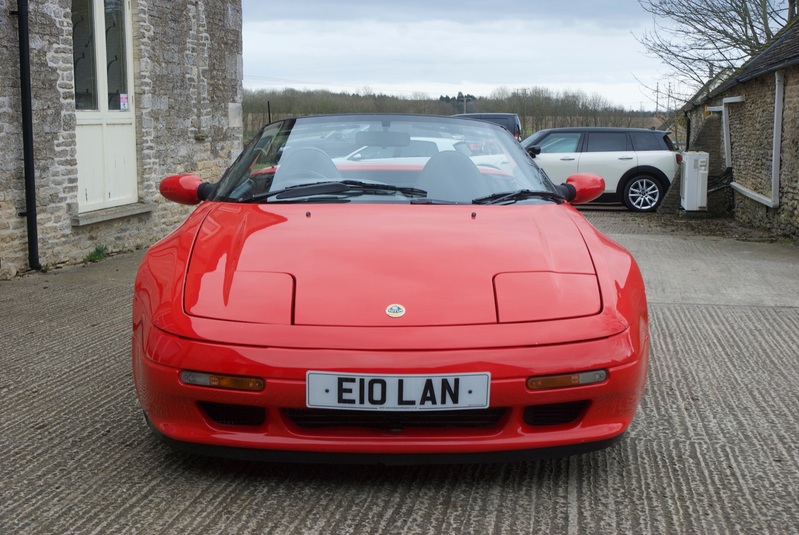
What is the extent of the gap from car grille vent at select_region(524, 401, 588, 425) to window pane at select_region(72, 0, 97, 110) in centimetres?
786

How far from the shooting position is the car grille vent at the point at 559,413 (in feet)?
9.91

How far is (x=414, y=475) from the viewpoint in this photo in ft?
10.6

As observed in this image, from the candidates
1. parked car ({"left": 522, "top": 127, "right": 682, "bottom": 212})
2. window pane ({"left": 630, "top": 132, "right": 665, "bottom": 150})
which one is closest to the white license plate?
parked car ({"left": 522, "top": 127, "right": 682, "bottom": 212})

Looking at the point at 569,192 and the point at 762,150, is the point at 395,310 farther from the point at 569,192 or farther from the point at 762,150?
the point at 762,150

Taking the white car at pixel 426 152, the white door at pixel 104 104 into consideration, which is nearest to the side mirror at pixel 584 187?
the white car at pixel 426 152

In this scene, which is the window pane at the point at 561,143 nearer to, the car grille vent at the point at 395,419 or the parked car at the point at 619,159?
the parked car at the point at 619,159

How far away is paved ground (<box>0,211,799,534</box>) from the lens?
111 inches

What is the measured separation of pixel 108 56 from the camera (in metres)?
10.4

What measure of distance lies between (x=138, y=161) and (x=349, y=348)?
8830 mm

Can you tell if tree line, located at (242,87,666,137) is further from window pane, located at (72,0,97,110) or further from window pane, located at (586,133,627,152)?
window pane, located at (72,0,97,110)

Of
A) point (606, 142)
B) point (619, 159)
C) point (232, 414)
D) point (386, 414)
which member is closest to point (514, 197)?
point (386, 414)

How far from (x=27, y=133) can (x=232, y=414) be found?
645cm

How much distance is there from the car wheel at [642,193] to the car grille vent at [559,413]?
15.2 meters

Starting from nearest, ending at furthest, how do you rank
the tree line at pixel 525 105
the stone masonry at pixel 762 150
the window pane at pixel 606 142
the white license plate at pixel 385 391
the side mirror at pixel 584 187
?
the white license plate at pixel 385 391, the side mirror at pixel 584 187, the stone masonry at pixel 762 150, the window pane at pixel 606 142, the tree line at pixel 525 105
